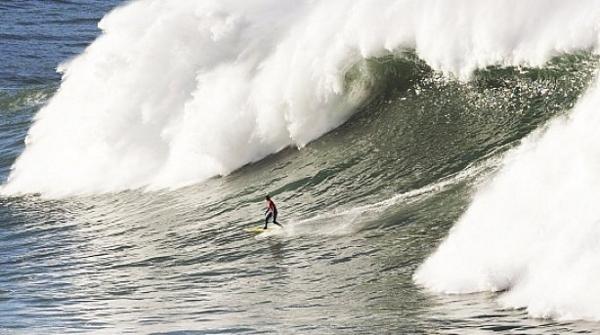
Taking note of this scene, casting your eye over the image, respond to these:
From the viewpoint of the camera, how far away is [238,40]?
22.5m

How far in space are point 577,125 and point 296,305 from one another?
359 cm

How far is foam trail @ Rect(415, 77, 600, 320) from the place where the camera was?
33.7 ft

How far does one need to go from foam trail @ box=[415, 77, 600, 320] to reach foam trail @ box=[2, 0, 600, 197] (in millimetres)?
3968

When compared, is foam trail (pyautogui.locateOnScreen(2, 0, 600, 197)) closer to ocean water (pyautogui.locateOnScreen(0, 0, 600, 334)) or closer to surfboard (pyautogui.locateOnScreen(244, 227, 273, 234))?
ocean water (pyautogui.locateOnScreen(0, 0, 600, 334))

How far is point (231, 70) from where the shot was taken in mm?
21938

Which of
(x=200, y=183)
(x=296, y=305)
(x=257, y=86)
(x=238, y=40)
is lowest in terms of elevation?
(x=296, y=305)

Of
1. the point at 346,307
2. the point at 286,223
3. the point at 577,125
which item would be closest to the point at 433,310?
the point at 346,307

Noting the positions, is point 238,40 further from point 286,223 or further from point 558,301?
point 558,301

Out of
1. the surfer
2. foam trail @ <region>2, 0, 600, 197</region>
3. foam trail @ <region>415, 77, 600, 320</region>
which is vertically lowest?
foam trail @ <region>415, 77, 600, 320</region>

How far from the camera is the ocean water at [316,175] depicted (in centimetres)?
1177

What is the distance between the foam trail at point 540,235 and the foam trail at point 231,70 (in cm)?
397

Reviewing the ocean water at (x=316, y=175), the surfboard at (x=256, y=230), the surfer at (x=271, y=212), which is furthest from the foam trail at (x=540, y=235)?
the surfboard at (x=256, y=230)

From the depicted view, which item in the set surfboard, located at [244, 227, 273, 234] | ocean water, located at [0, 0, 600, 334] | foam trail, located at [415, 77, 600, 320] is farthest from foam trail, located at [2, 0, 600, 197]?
foam trail, located at [415, 77, 600, 320]

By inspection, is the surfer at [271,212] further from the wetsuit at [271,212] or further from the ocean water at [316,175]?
the ocean water at [316,175]
